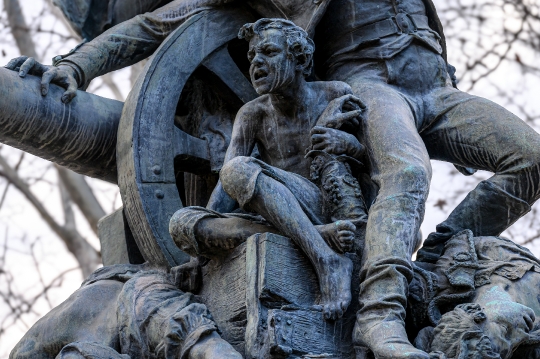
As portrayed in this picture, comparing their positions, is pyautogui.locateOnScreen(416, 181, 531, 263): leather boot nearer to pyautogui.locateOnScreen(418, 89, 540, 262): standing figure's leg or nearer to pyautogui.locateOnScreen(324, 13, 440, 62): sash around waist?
pyautogui.locateOnScreen(418, 89, 540, 262): standing figure's leg

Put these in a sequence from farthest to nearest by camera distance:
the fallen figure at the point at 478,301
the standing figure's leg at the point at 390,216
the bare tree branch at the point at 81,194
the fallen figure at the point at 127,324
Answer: the bare tree branch at the point at 81,194, the fallen figure at the point at 127,324, the fallen figure at the point at 478,301, the standing figure's leg at the point at 390,216

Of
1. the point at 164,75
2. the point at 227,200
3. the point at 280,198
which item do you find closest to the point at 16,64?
the point at 164,75

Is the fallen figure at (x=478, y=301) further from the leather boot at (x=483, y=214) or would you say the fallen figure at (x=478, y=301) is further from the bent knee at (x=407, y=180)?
the bent knee at (x=407, y=180)

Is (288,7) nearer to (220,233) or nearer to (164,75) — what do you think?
(164,75)

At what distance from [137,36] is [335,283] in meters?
2.36

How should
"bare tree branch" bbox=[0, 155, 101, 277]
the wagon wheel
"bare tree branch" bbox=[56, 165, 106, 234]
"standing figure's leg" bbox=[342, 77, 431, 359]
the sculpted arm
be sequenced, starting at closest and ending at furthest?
"standing figure's leg" bbox=[342, 77, 431, 359] < the wagon wheel < the sculpted arm < "bare tree branch" bbox=[0, 155, 101, 277] < "bare tree branch" bbox=[56, 165, 106, 234]

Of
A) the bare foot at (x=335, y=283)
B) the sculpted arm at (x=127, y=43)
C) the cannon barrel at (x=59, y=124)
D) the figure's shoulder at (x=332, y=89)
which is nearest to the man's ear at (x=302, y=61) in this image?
the figure's shoulder at (x=332, y=89)

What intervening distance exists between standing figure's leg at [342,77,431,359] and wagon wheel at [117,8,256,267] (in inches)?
37.8

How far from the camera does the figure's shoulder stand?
7.25 metres

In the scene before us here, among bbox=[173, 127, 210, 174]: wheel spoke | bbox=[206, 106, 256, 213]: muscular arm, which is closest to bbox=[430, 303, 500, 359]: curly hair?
bbox=[206, 106, 256, 213]: muscular arm

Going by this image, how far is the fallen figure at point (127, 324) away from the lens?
6629 mm

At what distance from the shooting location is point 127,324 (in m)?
6.95

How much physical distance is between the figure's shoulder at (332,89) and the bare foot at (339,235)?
33.7 inches

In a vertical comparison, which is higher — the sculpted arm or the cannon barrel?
the sculpted arm
